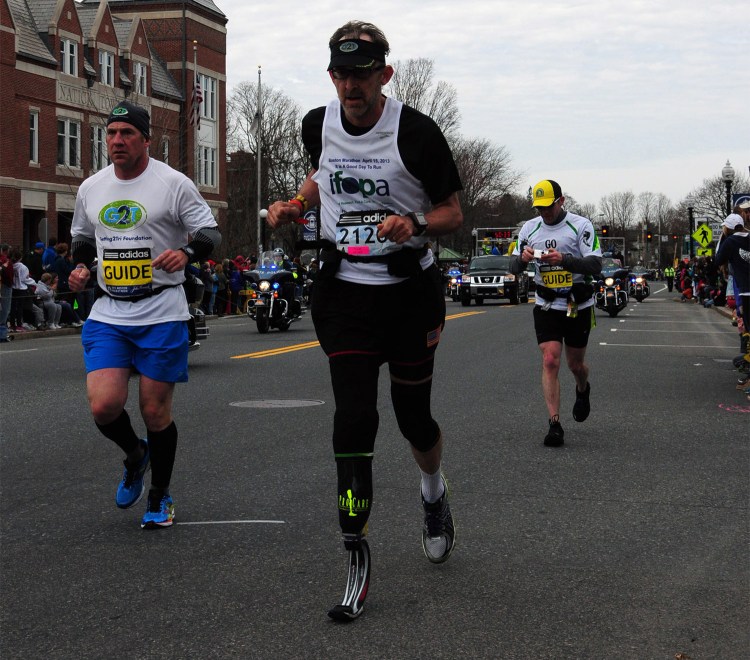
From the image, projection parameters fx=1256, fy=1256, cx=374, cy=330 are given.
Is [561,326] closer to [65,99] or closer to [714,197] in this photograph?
[65,99]

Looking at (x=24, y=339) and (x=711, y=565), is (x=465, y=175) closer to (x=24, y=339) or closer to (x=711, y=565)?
(x=24, y=339)

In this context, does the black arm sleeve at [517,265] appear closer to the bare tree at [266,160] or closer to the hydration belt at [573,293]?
the hydration belt at [573,293]

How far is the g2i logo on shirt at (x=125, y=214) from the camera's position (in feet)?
19.7

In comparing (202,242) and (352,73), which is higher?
(352,73)

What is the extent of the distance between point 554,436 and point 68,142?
39.9 metres

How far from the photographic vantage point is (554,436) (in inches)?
348

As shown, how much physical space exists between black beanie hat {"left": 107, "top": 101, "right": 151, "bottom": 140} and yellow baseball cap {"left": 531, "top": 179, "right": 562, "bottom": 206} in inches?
142

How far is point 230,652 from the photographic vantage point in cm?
403

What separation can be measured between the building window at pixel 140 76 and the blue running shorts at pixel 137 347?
47.4 m

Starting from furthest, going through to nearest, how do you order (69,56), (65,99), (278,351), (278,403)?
(69,56) < (65,99) < (278,351) < (278,403)

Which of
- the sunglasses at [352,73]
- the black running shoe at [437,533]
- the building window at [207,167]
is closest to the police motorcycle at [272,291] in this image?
the black running shoe at [437,533]

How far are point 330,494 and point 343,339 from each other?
2306mm

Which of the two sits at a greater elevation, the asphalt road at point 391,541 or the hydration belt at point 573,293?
the hydration belt at point 573,293

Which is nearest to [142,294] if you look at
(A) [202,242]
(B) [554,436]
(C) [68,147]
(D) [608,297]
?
(A) [202,242]
